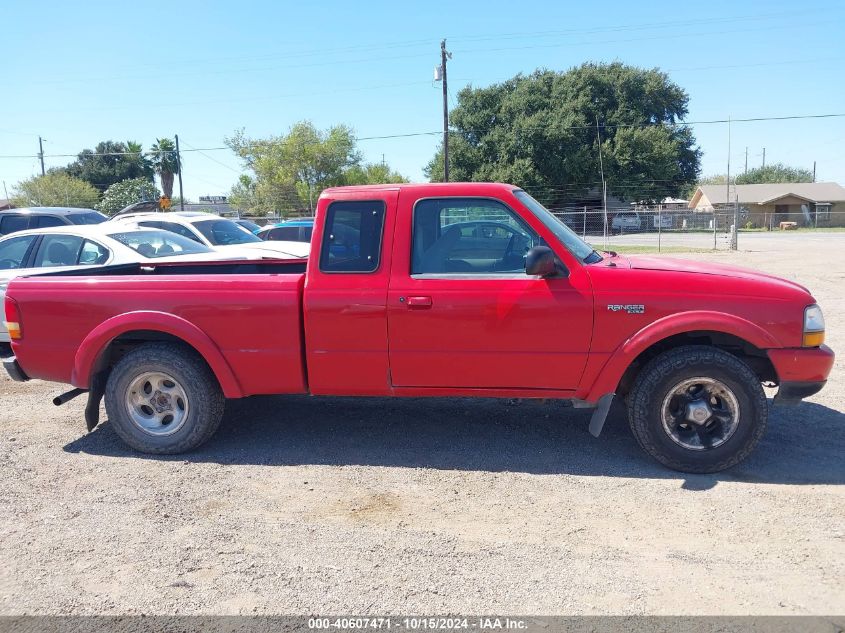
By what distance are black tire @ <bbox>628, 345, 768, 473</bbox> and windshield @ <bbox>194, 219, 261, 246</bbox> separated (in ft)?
30.5

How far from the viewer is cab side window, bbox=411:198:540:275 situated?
4478 millimetres

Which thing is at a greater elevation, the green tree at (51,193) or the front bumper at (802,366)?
the green tree at (51,193)

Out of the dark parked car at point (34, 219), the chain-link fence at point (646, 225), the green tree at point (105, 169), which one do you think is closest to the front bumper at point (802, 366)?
the dark parked car at point (34, 219)

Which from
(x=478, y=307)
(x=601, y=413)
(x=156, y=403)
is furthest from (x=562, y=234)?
(x=156, y=403)

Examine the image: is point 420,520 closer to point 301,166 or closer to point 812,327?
point 812,327

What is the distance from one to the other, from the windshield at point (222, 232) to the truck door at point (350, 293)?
7.83 meters

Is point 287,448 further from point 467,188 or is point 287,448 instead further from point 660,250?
point 660,250

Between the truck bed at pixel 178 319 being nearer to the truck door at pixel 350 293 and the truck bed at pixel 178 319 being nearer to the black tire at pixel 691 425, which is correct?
the truck door at pixel 350 293

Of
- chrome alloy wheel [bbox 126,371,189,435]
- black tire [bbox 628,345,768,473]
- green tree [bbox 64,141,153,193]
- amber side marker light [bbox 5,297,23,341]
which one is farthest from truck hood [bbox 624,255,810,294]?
green tree [bbox 64,141,153,193]

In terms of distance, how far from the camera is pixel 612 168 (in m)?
49.5

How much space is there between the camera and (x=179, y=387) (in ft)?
15.9

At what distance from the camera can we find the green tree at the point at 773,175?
100250mm

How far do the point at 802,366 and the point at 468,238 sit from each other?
236 centimetres

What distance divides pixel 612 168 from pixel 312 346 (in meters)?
48.8
